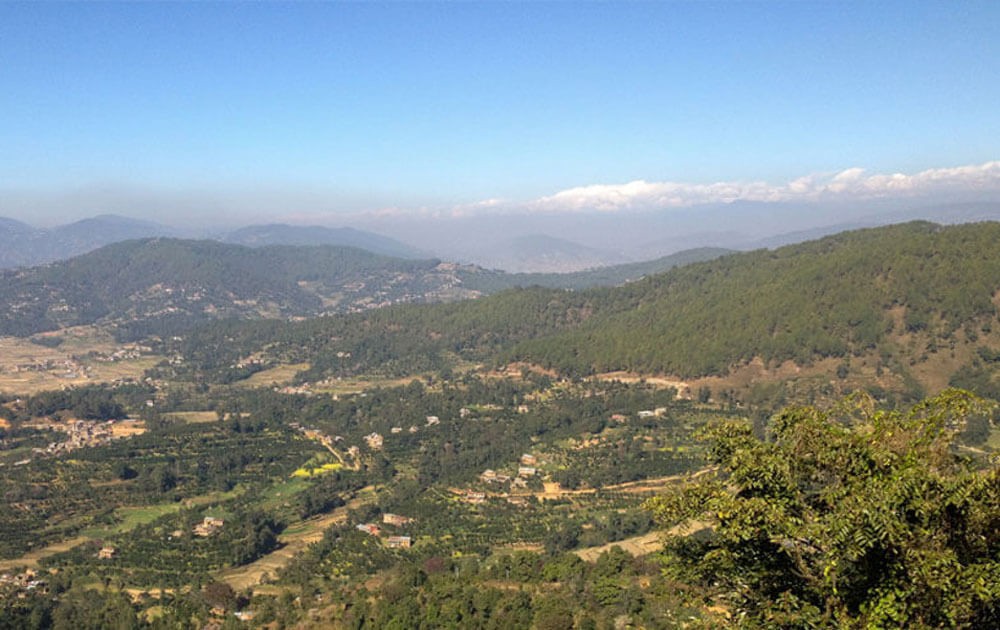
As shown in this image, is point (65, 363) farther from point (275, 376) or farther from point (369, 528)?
point (369, 528)

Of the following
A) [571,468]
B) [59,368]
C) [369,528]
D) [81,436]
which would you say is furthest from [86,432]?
[571,468]

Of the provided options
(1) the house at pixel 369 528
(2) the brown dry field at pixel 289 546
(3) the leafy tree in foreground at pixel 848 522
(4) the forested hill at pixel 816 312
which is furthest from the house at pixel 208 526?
(4) the forested hill at pixel 816 312

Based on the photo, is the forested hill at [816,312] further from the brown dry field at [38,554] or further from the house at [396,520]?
the brown dry field at [38,554]

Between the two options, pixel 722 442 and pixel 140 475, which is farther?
pixel 140 475

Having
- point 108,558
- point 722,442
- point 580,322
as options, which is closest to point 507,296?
point 580,322

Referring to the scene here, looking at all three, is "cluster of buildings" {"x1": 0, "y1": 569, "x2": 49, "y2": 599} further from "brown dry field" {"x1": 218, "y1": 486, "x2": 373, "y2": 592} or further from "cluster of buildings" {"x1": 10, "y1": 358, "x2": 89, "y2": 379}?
"cluster of buildings" {"x1": 10, "y1": 358, "x2": 89, "y2": 379}

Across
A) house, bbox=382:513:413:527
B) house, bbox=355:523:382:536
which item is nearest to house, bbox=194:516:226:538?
house, bbox=355:523:382:536

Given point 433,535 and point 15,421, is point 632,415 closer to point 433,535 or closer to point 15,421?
point 433,535
